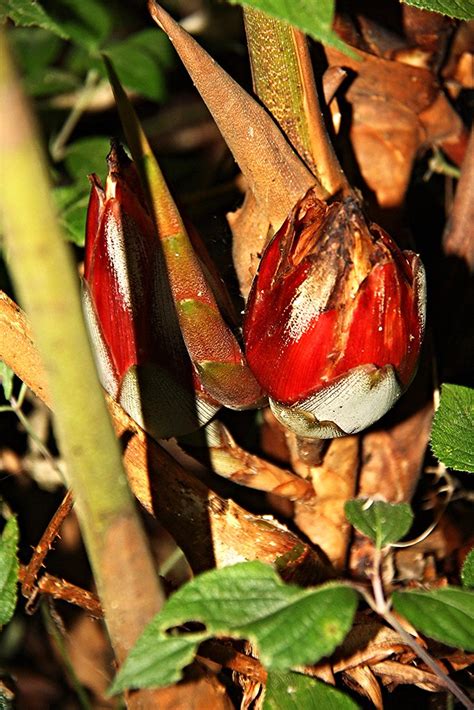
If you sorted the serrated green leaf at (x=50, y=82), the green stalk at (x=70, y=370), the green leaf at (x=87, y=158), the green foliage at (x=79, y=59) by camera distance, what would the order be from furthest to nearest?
1. the serrated green leaf at (x=50, y=82)
2. the green leaf at (x=87, y=158)
3. the green foliage at (x=79, y=59)
4. the green stalk at (x=70, y=370)

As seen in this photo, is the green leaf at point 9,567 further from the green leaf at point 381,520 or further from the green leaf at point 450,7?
the green leaf at point 450,7

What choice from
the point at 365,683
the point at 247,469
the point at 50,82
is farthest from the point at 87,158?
the point at 365,683

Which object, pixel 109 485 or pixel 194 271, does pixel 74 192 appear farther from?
pixel 109 485

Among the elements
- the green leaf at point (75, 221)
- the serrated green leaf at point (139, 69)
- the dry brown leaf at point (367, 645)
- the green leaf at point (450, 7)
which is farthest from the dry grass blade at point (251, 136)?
the serrated green leaf at point (139, 69)

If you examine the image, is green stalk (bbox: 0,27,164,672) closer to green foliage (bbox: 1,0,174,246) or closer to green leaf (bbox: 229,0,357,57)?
green leaf (bbox: 229,0,357,57)

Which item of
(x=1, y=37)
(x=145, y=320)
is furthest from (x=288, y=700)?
(x=1, y=37)

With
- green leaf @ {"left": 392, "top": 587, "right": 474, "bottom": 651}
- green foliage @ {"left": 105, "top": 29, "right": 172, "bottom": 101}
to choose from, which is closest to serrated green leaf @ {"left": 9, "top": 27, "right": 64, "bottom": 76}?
green foliage @ {"left": 105, "top": 29, "right": 172, "bottom": 101}
